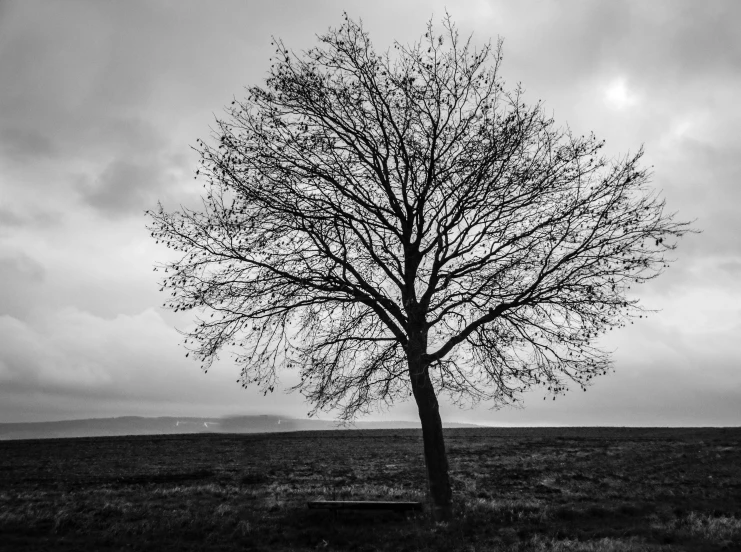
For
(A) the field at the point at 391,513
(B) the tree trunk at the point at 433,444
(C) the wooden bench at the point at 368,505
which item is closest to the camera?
(A) the field at the point at 391,513

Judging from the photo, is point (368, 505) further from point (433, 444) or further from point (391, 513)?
point (433, 444)

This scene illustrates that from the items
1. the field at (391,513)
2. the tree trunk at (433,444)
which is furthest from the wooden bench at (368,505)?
the tree trunk at (433,444)

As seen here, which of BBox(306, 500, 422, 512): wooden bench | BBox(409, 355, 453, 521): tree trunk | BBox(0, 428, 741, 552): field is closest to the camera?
BBox(0, 428, 741, 552): field

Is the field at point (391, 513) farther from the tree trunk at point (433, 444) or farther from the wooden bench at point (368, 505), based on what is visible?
the tree trunk at point (433, 444)

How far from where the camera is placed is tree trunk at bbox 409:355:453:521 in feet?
42.8

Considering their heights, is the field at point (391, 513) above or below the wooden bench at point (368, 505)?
below

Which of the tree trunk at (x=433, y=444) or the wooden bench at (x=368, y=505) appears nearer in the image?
the tree trunk at (x=433, y=444)

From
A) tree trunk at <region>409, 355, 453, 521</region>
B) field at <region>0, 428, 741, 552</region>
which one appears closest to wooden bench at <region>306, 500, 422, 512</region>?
field at <region>0, 428, 741, 552</region>

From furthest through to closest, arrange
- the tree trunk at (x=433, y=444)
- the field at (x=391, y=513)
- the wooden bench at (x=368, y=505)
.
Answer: the wooden bench at (x=368, y=505) → the tree trunk at (x=433, y=444) → the field at (x=391, y=513)

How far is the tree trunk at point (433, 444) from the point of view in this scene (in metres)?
13.1

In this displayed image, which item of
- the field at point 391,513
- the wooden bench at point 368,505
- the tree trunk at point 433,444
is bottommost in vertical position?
the field at point 391,513

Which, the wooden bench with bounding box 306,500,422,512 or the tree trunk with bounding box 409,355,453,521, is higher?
the tree trunk with bounding box 409,355,453,521

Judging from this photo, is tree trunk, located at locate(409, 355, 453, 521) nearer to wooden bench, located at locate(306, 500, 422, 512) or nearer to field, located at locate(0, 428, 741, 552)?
field, located at locate(0, 428, 741, 552)

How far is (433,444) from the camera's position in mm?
13188
